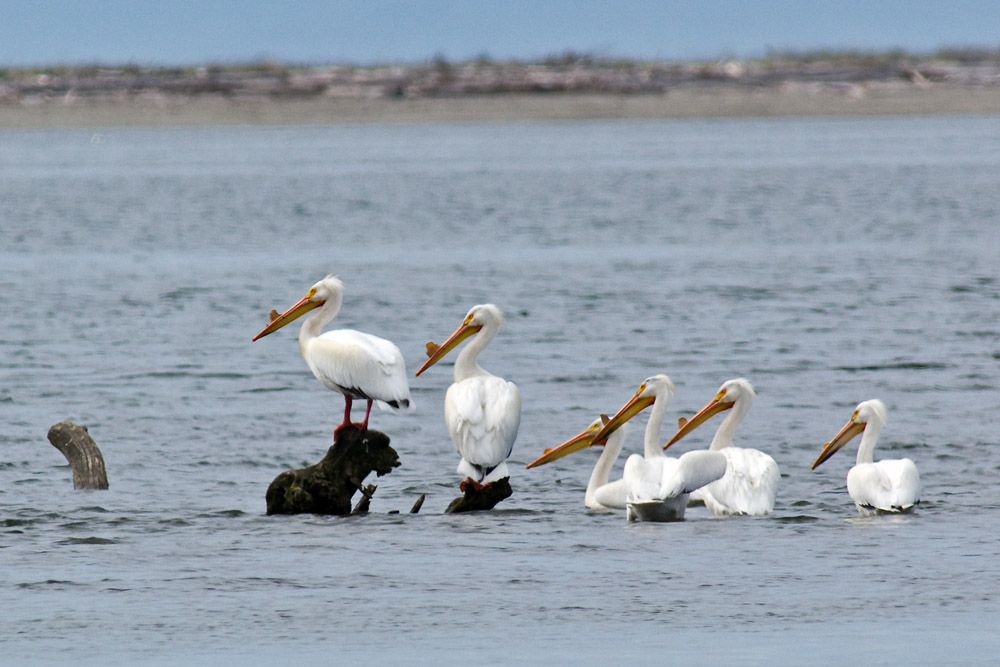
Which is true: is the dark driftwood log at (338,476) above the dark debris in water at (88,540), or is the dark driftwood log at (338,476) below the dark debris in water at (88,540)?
above

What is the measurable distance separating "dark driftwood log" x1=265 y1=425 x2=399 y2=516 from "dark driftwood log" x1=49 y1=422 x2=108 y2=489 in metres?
1.32

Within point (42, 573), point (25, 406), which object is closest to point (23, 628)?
point (42, 573)

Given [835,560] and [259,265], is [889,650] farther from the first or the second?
[259,265]

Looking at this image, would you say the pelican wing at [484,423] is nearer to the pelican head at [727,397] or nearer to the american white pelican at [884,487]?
the pelican head at [727,397]

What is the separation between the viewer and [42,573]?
7.51m

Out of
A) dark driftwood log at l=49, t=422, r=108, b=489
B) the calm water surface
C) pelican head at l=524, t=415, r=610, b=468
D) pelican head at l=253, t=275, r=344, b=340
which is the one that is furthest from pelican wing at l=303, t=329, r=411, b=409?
dark driftwood log at l=49, t=422, r=108, b=489

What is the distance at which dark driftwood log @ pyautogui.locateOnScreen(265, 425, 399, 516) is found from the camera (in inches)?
336

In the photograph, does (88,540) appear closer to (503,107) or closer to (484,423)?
(484,423)

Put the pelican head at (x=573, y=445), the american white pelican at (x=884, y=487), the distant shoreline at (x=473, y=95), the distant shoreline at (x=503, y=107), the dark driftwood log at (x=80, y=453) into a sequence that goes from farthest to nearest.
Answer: the distant shoreline at (x=473, y=95)
the distant shoreline at (x=503, y=107)
the pelican head at (x=573, y=445)
the dark driftwood log at (x=80, y=453)
the american white pelican at (x=884, y=487)

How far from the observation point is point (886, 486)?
331 inches

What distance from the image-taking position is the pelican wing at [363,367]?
8820 millimetres

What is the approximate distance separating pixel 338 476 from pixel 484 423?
29.2 inches

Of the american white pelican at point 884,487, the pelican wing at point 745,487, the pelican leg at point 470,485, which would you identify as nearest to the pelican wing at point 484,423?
the pelican leg at point 470,485

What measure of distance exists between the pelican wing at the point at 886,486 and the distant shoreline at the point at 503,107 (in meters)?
67.5
